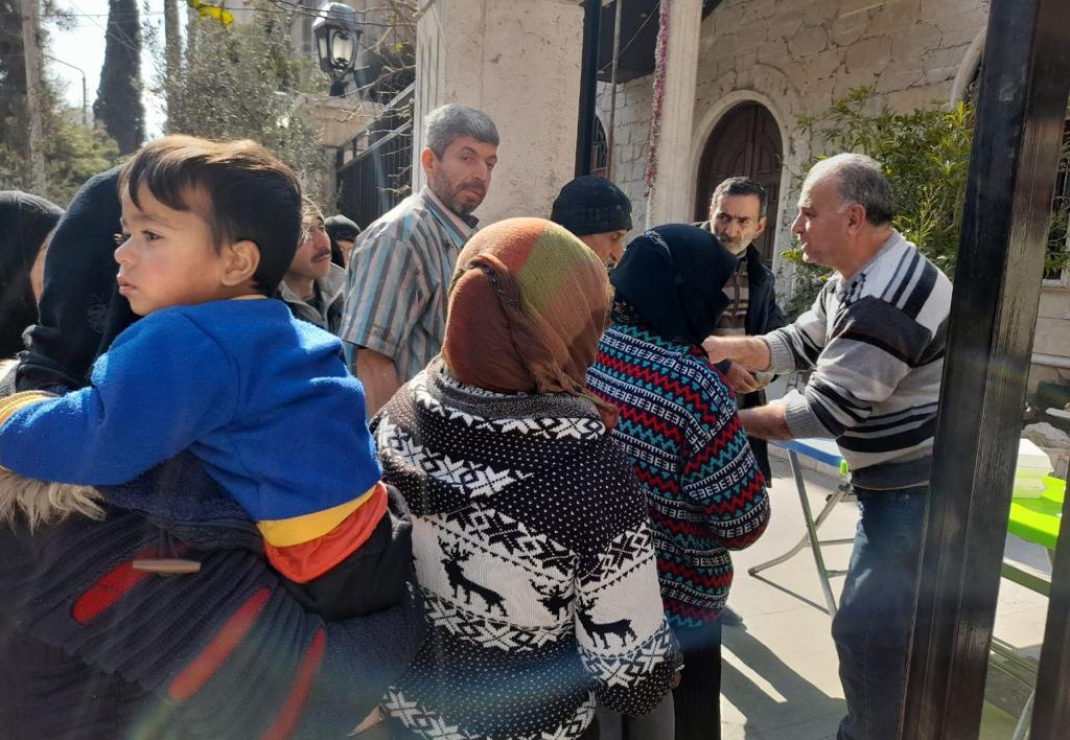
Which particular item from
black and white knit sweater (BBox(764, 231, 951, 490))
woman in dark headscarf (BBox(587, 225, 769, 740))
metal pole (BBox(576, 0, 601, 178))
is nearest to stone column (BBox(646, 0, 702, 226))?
metal pole (BBox(576, 0, 601, 178))

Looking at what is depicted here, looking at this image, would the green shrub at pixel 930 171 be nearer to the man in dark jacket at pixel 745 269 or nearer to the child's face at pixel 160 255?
the man in dark jacket at pixel 745 269

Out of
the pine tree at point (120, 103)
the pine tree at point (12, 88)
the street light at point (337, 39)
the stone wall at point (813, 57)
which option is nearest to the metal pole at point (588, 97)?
the stone wall at point (813, 57)

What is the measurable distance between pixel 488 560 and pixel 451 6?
7.81 feet

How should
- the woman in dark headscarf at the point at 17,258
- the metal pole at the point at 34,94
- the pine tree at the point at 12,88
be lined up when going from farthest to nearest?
the pine tree at the point at 12,88 < the metal pole at the point at 34,94 < the woman in dark headscarf at the point at 17,258

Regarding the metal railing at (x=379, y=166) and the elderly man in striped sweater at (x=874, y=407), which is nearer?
the elderly man in striped sweater at (x=874, y=407)

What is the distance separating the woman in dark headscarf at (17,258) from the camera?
1369 millimetres

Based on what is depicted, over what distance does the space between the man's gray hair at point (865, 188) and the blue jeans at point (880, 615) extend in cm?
83

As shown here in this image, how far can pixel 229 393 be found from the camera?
946 millimetres

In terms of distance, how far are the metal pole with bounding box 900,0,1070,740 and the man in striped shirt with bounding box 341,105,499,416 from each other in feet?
4.98

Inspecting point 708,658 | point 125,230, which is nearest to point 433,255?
point 125,230

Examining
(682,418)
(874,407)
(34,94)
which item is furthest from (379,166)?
(34,94)

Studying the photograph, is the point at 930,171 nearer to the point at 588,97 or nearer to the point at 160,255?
the point at 588,97

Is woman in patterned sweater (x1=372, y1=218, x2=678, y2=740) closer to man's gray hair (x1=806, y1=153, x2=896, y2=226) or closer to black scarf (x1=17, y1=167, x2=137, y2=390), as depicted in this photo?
black scarf (x1=17, y1=167, x2=137, y2=390)

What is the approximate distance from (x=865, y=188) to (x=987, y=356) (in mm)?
1528
